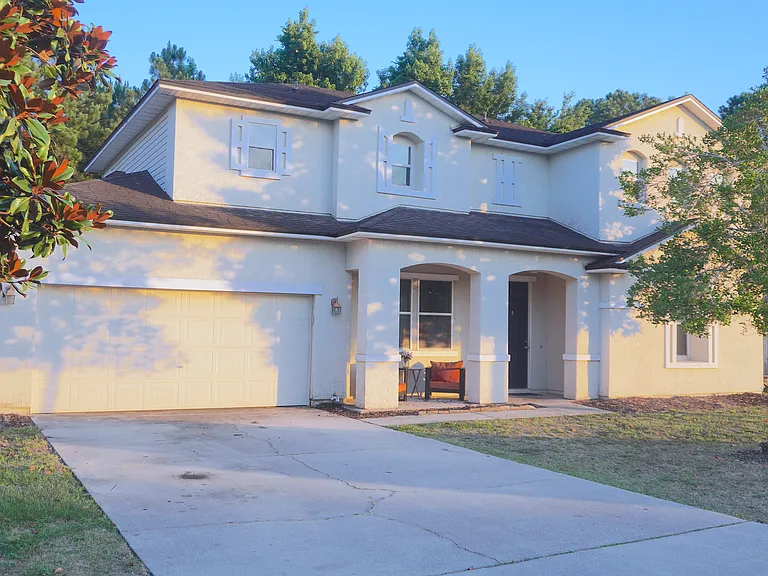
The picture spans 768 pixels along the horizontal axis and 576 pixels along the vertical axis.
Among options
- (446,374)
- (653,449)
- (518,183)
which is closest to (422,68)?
(518,183)

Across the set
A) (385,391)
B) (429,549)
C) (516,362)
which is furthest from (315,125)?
(429,549)

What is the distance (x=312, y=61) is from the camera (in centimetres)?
3341

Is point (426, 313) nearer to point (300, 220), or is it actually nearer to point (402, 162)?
point (402, 162)

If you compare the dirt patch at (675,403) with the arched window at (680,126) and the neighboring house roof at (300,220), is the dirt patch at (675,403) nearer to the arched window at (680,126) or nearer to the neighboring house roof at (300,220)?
the neighboring house roof at (300,220)

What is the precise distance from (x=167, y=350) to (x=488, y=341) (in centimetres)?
630

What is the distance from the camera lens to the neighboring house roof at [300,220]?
13398 millimetres

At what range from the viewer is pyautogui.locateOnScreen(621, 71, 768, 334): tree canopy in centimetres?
1016

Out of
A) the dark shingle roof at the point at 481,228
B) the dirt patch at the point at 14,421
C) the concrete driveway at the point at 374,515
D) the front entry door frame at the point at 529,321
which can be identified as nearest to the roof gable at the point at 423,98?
the dark shingle roof at the point at 481,228

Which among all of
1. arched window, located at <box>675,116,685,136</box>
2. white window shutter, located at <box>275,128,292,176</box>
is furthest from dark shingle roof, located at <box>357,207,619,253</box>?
arched window, located at <box>675,116,685,136</box>

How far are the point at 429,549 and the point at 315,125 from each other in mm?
11391

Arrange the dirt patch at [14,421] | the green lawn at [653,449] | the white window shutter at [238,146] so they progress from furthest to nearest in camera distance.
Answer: the white window shutter at [238,146] → the dirt patch at [14,421] → the green lawn at [653,449]

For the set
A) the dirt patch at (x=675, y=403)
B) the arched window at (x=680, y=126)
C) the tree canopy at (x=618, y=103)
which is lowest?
the dirt patch at (x=675, y=403)

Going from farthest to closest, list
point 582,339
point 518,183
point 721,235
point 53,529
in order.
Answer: point 518,183 → point 582,339 → point 721,235 → point 53,529

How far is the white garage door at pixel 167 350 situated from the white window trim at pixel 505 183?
6111 millimetres
